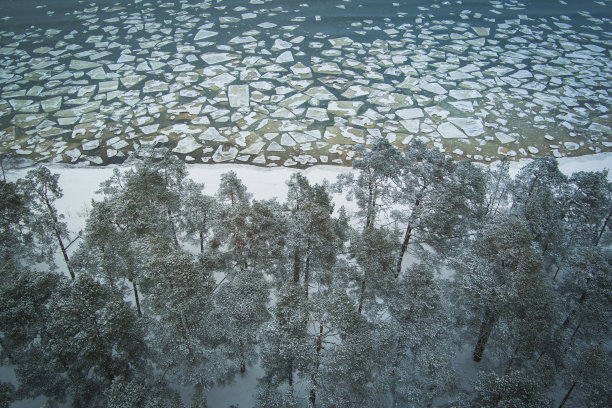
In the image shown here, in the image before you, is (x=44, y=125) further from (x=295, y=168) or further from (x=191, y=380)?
(x=191, y=380)

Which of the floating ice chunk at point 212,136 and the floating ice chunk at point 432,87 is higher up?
the floating ice chunk at point 432,87

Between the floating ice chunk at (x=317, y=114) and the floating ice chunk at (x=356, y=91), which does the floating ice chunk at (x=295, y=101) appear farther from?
the floating ice chunk at (x=356, y=91)

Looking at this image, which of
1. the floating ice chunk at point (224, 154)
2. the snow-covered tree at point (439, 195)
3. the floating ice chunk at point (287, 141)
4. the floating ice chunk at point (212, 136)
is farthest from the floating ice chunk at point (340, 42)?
the snow-covered tree at point (439, 195)

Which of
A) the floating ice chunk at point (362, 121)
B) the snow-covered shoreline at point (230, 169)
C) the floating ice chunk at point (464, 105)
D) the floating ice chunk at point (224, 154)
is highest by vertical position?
the floating ice chunk at point (464, 105)

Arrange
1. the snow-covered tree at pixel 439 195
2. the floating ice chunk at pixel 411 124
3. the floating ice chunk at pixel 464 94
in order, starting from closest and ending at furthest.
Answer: the snow-covered tree at pixel 439 195, the floating ice chunk at pixel 411 124, the floating ice chunk at pixel 464 94

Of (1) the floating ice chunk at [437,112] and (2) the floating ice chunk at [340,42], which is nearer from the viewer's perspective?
Answer: (1) the floating ice chunk at [437,112]

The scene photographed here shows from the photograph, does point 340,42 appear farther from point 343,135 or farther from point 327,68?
point 343,135

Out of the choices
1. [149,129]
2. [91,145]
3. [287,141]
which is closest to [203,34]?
[149,129]

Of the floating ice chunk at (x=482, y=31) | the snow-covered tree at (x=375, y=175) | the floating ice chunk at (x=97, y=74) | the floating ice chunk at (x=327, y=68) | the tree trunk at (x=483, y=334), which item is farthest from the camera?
the floating ice chunk at (x=482, y=31)

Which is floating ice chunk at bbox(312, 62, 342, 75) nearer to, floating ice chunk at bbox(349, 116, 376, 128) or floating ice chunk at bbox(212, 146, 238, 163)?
floating ice chunk at bbox(349, 116, 376, 128)
